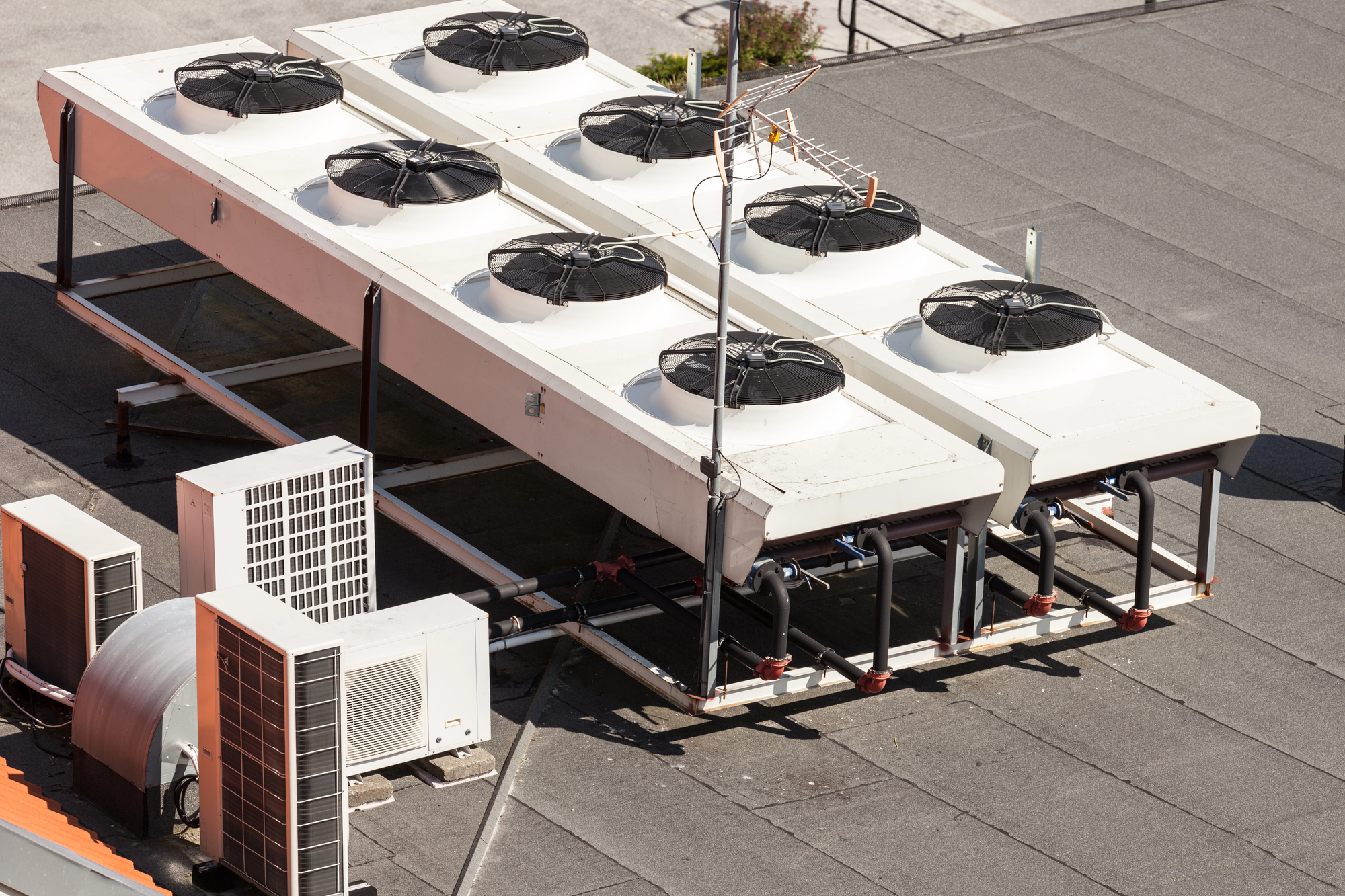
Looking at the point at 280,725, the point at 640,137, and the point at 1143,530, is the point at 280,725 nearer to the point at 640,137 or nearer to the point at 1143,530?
the point at 1143,530

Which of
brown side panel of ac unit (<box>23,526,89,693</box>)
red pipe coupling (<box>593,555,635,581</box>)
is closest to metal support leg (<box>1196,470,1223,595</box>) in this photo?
red pipe coupling (<box>593,555,635,581</box>)

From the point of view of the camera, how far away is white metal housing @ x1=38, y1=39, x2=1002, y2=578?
56.0ft

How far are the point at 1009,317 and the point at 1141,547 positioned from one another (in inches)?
88.2

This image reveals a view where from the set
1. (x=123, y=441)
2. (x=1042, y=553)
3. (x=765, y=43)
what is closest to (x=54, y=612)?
(x=123, y=441)

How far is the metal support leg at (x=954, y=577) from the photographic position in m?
17.8

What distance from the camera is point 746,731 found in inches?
692

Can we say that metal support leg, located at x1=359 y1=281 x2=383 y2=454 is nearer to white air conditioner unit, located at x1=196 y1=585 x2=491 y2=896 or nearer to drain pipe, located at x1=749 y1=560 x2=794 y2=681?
white air conditioner unit, located at x1=196 y1=585 x2=491 y2=896

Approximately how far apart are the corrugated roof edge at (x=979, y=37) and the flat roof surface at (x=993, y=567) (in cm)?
87

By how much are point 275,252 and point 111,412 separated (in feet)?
9.67

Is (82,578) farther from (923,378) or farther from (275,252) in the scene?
(923,378)

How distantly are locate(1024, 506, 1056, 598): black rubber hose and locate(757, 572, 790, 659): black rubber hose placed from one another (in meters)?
2.32

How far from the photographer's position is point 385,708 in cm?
1625

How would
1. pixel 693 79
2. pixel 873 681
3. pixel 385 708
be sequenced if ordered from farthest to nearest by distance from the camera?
pixel 693 79 → pixel 873 681 → pixel 385 708

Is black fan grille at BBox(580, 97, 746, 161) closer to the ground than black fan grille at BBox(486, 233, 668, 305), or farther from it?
farther from it
